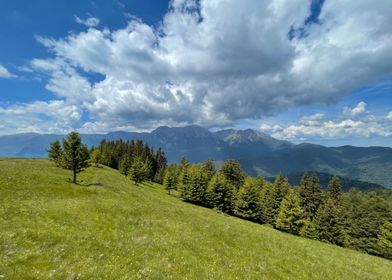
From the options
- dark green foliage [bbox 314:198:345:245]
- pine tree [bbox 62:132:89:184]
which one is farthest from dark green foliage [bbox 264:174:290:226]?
pine tree [bbox 62:132:89:184]

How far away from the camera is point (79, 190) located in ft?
103

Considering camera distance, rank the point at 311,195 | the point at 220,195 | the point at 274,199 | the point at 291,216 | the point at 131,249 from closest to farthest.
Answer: the point at 131,249 < the point at 291,216 < the point at 220,195 < the point at 274,199 < the point at 311,195

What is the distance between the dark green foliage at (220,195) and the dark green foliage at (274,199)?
34.2 feet

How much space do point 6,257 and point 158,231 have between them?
1027 centimetres

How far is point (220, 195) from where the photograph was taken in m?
67.0

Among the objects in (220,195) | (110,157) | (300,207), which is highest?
(110,157)

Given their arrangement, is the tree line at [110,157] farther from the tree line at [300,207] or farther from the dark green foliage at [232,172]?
the dark green foliage at [232,172]

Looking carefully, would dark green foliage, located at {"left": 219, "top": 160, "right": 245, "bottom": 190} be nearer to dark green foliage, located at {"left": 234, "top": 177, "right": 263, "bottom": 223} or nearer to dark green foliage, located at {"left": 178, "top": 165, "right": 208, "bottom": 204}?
dark green foliage, located at {"left": 178, "top": 165, "right": 208, "bottom": 204}

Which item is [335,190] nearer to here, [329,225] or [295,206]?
[329,225]

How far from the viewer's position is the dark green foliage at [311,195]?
71562mm

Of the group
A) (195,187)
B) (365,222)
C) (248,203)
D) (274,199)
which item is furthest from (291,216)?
(365,222)

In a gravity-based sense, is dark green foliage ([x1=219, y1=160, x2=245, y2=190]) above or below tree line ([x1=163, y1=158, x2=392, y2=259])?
above

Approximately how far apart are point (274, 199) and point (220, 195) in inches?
675

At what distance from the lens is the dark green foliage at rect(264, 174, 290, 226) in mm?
66250
